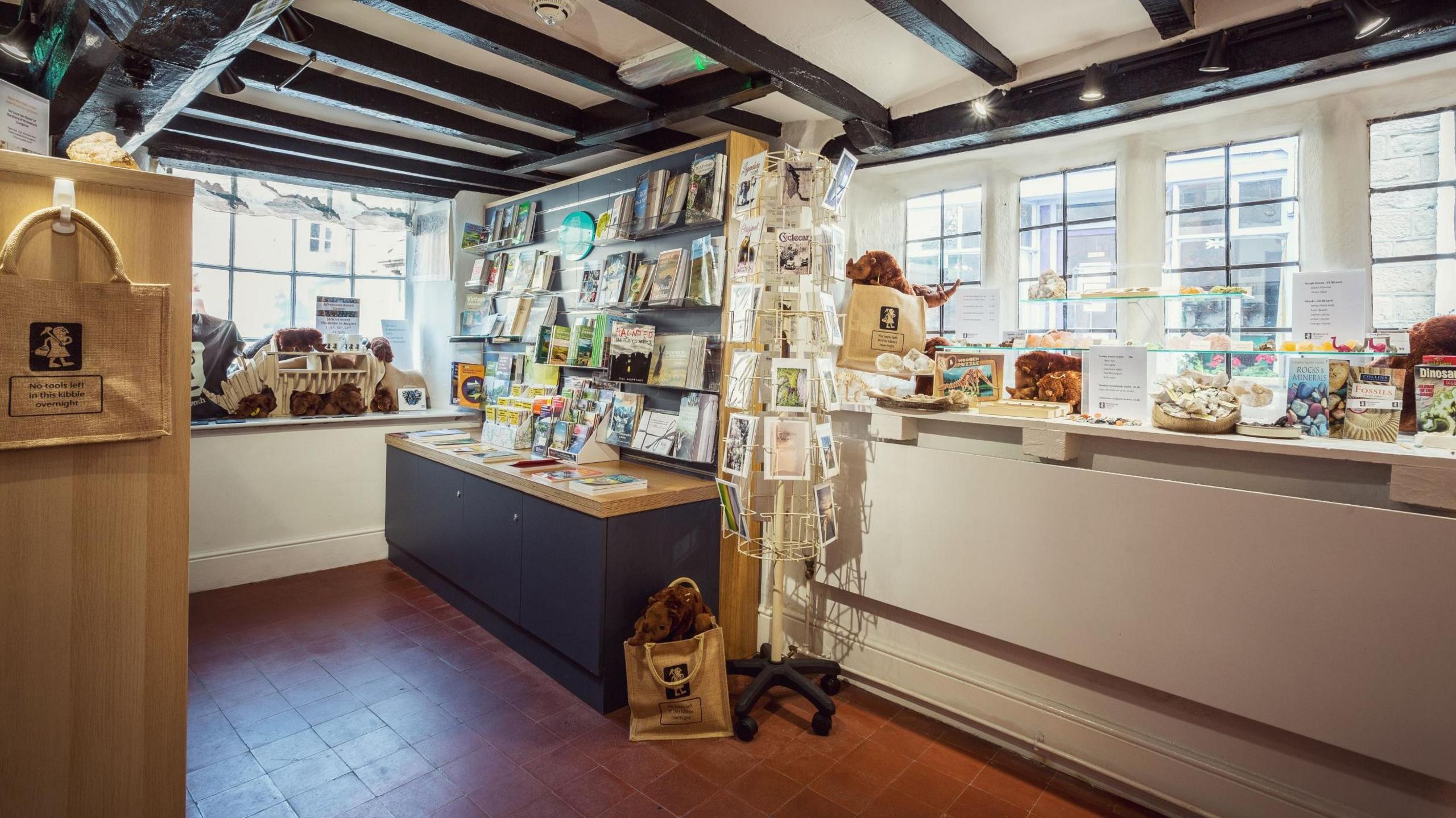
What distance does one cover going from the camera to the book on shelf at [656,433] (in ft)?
11.7

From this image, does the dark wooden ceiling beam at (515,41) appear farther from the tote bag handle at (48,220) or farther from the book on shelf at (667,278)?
the tote bag handle at (48,220)

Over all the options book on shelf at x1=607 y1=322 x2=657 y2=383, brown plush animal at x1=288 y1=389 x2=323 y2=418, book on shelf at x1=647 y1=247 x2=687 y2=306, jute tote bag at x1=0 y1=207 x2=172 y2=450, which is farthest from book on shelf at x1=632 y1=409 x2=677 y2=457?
brown plush animal at x1=288 y1=389 x2=323 y2=418

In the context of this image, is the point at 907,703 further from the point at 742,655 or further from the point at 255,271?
the point at 255,271

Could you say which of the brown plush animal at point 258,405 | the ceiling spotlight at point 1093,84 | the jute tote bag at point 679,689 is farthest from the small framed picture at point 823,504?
the brown plush animal at point 258,405

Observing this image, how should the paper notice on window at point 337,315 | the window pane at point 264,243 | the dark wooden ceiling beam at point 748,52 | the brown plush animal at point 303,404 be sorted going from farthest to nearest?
1. the paper notice on window at point 337,315
2. the window pane at point 264,243
3. the brown plush animal at point 303,404
4. the dark wooden ceiling beam at point 748,52

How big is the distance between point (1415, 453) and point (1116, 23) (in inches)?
70.2

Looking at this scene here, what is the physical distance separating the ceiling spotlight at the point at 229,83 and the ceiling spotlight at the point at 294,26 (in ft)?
2.18

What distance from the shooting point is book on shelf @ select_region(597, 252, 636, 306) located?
3854 mm

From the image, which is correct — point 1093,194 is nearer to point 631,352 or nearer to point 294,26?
point 631,352

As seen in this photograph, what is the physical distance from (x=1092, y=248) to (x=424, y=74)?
3.25 m

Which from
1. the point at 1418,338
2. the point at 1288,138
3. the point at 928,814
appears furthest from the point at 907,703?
the point at 1288,138

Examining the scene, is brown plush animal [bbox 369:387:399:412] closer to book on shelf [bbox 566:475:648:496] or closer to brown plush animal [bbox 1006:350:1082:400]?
book on shelf [bbox 566:475:648:496]

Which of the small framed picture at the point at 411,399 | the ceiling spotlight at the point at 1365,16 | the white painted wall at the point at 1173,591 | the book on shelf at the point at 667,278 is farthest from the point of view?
the small framed picture at the point at 411,399

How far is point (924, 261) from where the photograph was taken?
388cm
